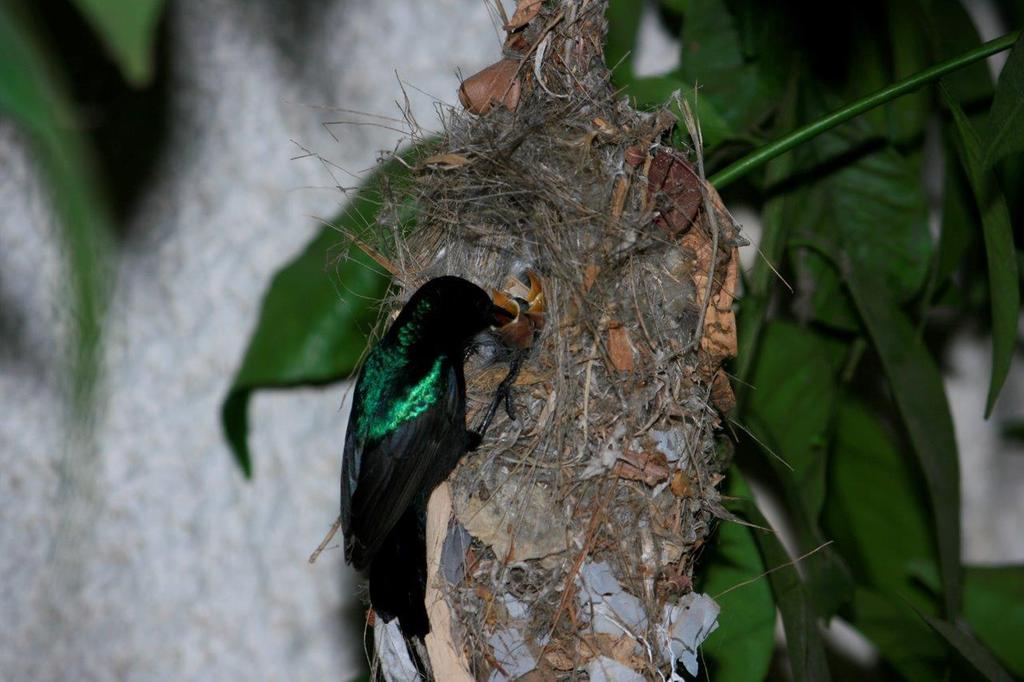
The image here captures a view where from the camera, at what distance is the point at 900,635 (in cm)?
143

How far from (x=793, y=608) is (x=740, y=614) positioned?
2.6 inches

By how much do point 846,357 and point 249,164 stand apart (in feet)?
3.42

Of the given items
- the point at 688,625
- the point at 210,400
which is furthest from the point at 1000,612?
the point at 210,400

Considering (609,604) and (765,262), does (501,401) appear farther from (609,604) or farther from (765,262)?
(765,262)

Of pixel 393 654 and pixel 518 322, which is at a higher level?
pixel 518 322

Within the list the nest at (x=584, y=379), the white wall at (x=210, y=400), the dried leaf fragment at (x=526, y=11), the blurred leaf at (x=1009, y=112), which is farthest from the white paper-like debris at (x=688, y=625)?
the white wall at (x=210, y=400)

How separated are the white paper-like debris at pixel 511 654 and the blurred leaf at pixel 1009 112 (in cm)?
63

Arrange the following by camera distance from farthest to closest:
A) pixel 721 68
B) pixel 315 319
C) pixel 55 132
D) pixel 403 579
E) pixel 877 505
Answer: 1. pixel 877 505
2. pixel 721 68
3. pixel 315 319
4. pixel 403 579
5. pixel 55 132

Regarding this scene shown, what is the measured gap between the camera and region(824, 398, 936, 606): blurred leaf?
1626mm

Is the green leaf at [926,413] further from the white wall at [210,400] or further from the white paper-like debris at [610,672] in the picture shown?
the white wall at [210,400]

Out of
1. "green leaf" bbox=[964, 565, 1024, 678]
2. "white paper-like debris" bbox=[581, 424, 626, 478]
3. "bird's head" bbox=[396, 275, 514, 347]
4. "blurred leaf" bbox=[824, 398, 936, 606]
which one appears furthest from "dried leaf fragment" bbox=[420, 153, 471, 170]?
"green leaf" bbox=[964, 565, 1024, 678]

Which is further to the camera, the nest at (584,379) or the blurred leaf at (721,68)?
the blurred leaf at (721,68)

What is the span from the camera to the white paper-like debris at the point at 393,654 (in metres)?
1.05

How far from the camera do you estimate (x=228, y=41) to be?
1.66 meters
